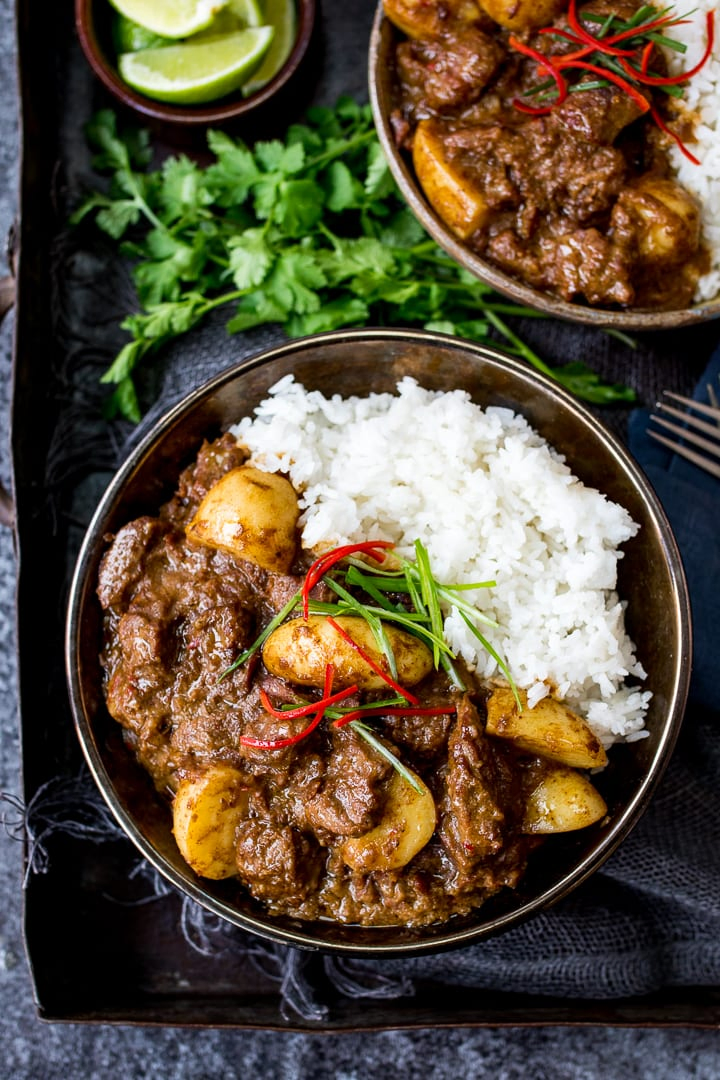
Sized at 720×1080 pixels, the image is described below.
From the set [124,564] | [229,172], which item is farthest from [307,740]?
[229,172]

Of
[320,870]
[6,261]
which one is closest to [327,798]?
[320,870]

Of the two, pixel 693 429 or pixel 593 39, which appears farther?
pixel 693 429

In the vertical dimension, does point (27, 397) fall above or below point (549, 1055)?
above

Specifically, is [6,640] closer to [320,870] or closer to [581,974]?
[320,870]

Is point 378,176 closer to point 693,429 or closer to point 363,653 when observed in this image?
point 693,429

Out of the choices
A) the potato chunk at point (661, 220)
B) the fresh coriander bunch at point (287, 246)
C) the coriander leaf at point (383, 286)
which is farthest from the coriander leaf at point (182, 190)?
the potato chunk at point (661, 220)

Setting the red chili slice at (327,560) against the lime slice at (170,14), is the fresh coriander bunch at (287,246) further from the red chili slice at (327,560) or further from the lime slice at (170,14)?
the red chili slice at (327,560)
